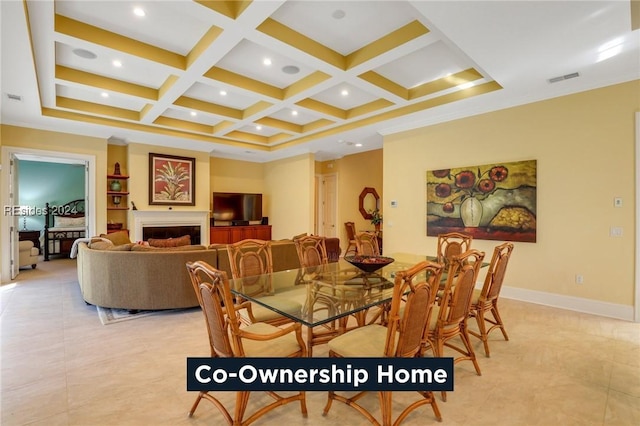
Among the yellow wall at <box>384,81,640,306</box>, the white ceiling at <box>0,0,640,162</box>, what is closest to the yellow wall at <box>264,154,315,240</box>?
the white ceiling at <box>0,0,640,162</box>

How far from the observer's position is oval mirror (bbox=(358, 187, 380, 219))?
861 cm

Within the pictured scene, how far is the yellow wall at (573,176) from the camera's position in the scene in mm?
3625

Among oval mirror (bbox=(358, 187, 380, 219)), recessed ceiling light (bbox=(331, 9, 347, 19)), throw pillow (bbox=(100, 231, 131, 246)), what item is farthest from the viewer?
oval mirror (bbox=(358, 187, 380, 219))

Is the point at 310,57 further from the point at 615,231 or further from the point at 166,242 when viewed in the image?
the point at 615,231

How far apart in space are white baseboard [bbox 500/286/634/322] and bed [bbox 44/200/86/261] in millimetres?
9642

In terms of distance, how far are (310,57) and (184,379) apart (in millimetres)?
3270

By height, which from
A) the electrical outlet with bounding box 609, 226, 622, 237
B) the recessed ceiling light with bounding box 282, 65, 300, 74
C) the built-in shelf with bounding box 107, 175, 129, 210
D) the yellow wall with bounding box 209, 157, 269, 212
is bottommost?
the electrical outlet with bounding box 609, 226, 622, 237

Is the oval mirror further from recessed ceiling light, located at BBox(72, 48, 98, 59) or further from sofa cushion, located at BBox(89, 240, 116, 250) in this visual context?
recessed ceiling light, located at BBox(72, 48, 98, 59)

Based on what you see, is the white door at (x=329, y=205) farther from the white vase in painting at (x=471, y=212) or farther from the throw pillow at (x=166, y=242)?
the throw pillow at (x=166, y=242)

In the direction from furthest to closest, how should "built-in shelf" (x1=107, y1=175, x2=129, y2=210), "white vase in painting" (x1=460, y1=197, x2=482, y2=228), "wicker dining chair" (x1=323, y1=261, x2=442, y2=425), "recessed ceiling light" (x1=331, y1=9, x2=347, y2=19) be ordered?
"built-in shelf" (x1=107, y1=175, x2=129, y2=210) < "white vase in painting" (x1=460, y1=197, x2=482, y2=228) < "recessed ceiling light" (x1=331, y1=9, x2=347, y2=19) < "wicker dining chair" (x1=323, y1=261, x2=442, y2=425)

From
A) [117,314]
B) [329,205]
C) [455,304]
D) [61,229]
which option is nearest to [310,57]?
[455,304]

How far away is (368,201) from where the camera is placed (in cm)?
873

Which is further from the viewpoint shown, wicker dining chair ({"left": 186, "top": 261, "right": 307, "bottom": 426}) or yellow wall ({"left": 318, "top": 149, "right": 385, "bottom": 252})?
yellow wall ({"left": 318, "top": 149, "right": 385, "bottom": 252})

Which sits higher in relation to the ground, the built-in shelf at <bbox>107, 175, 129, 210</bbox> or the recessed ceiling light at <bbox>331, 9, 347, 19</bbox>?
the recessed ceiling light at <bbox>331, 9, 347, 19</bbox>
